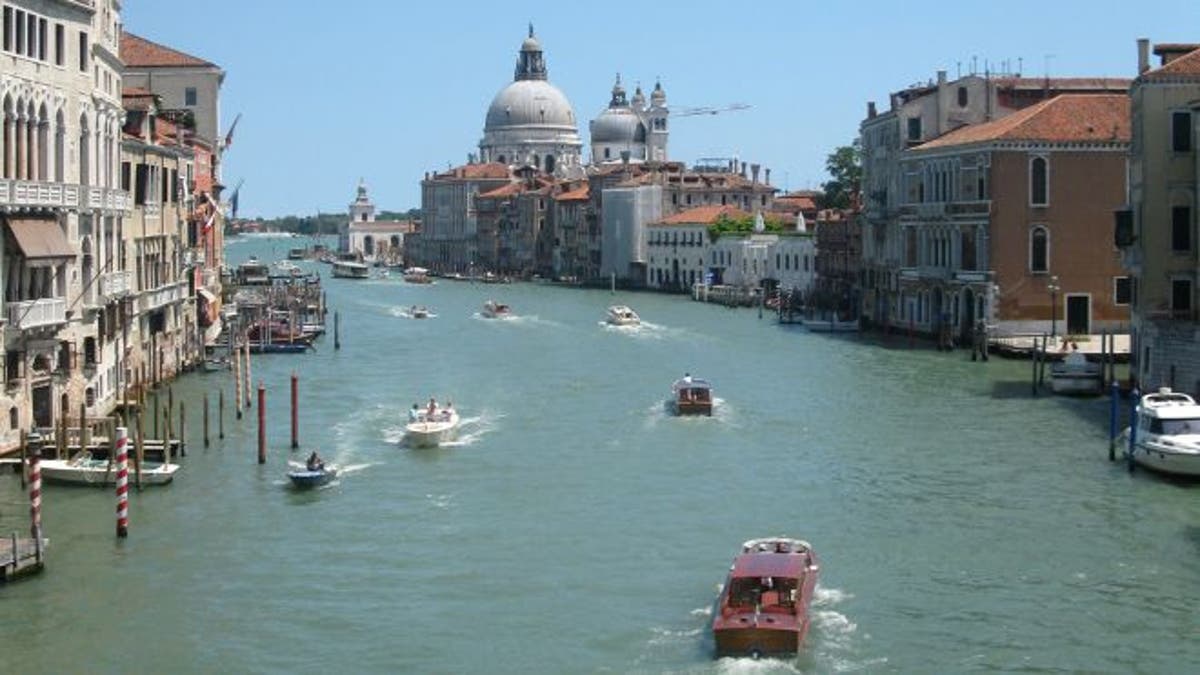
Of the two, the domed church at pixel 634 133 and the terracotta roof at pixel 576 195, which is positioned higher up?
the domed church at pixel 634 133

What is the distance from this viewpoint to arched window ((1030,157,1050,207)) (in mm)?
37469

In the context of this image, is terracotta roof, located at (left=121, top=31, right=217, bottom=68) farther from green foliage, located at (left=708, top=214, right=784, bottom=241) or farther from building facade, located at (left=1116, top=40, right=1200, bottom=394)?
green foliage, located at (left=708, top=214, right=784, bottom=241)

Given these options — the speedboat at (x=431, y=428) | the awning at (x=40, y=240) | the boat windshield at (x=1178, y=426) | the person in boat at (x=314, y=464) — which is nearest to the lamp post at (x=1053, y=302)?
the speedboat at (x=431, y=428)

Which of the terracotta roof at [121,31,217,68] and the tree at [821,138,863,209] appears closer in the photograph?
the terracotta roof at [121,31,217,68]

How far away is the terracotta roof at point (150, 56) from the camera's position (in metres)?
39.4

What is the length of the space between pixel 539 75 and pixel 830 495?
10519 centimetres

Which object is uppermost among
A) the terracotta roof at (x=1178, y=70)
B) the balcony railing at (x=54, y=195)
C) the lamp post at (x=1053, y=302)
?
the terracotta roof at (x=1178, y=70)

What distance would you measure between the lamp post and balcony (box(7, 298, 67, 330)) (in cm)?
2058

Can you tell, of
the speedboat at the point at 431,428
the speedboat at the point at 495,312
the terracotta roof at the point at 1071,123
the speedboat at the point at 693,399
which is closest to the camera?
the speedboat at the point at 431,428

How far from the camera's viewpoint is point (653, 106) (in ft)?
365

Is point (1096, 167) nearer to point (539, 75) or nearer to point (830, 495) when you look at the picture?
point (830, 495)

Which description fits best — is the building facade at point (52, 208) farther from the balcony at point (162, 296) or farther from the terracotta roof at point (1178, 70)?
the terracotta roof at point (1178, 70)

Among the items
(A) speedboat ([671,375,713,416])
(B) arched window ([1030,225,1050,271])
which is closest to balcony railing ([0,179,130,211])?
(A) speedboat ([671,375,713,416])

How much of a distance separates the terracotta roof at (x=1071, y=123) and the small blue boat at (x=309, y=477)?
67.5 feet
